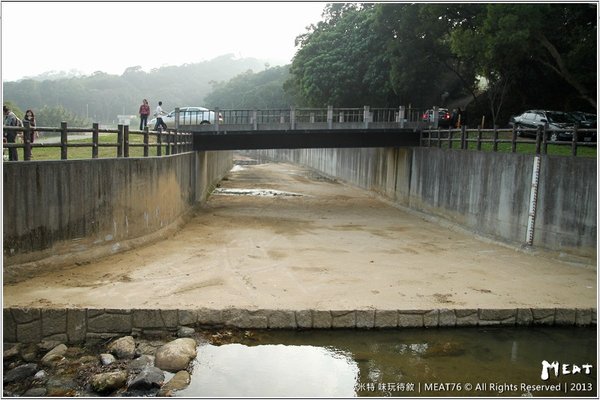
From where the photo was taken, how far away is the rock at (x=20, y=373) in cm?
724

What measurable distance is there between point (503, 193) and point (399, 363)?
383 inches

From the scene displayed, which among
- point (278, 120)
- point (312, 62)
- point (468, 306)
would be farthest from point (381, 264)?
point (312, 62)

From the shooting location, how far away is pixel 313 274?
38.2 ft

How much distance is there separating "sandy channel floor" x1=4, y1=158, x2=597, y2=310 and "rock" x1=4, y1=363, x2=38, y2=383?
1390mm

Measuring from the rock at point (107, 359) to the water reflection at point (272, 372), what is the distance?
4.03 feet

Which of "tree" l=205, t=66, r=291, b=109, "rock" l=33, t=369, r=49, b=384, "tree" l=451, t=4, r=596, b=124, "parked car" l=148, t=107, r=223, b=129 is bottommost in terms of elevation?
"rock" l=33, t=369, r=49, b=384

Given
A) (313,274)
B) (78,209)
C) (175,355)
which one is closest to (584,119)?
(313,274)

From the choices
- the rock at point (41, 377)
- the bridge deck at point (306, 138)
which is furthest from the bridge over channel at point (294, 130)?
the rock at point (41, 377)

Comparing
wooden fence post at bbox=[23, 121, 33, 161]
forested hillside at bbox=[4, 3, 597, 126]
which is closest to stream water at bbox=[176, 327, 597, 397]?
wooden fence post at bbox=[23, 121, 33, 161]

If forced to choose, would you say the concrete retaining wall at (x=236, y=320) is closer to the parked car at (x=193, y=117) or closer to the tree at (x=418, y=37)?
the parked car at (x=193, y=117)

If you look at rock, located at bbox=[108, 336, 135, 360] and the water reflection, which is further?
rock, located at bbox=[108, 336, 135, 360]

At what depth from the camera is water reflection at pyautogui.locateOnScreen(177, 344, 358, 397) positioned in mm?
7281

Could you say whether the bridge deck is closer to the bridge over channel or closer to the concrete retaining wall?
the bridge over channel

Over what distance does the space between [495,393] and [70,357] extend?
6.34 m
